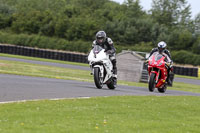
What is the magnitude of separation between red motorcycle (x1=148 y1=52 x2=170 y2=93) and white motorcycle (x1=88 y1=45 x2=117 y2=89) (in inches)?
66.6

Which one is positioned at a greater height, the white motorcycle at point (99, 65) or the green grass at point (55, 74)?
the white motorcycle at point (99, 65)

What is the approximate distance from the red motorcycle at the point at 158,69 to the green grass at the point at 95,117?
482 centimetres

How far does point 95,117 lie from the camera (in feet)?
25.8

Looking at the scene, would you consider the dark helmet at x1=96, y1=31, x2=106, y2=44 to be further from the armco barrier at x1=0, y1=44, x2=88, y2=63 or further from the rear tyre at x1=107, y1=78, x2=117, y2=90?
the armco barrier at x1=0, y1=44, x2=88, y2=63

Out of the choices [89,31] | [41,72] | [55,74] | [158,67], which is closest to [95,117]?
[158,67]

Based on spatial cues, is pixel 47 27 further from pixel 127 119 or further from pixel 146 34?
pixel 127 119

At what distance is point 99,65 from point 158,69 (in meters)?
2.66

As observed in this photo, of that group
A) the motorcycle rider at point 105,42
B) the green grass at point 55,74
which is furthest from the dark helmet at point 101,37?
the green grass at point 55,74

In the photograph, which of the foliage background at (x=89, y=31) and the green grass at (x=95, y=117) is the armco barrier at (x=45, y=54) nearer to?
the foliage background at (x=89, y=31)

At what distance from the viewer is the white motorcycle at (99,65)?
44.8ft

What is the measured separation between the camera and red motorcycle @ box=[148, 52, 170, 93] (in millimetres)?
15378

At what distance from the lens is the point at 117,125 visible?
7180 millimetres

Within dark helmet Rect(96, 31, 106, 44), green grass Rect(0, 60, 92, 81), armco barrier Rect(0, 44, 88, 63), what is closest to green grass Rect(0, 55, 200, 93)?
green grass Rect(0, 60, 92, 81)

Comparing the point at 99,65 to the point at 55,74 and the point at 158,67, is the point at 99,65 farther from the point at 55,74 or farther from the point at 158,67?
the point at 55,74
